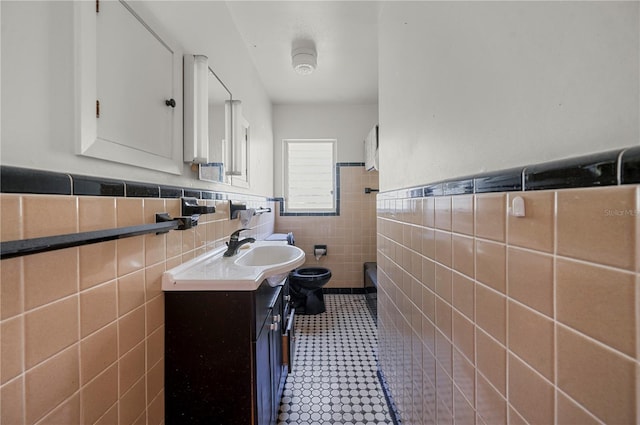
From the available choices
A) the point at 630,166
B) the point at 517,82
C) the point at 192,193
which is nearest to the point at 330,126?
the point at 192,193

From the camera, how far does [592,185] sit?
0.37 meters

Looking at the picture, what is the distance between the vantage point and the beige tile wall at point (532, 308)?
1.13ft

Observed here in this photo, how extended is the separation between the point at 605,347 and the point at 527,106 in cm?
44

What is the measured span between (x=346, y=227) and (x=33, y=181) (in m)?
2.82

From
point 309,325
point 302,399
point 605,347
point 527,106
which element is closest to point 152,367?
point 302,399

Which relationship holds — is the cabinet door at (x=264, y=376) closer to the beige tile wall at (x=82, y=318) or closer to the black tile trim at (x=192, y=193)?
the beige tile wall at (x=82, y=318)

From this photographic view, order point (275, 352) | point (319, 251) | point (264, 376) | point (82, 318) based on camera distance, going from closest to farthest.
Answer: point (82, 318), point (264, 376), point (275, 352), point (319, 251)

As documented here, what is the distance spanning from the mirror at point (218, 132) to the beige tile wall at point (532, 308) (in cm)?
106

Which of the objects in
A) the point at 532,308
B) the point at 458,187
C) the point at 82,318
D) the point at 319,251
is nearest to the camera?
the point at 532,308

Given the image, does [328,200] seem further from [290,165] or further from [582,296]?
[582,296]

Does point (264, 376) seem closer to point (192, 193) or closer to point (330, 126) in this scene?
point (192, 193)

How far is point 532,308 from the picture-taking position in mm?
471

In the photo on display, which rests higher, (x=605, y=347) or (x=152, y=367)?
(x=605, y=347)

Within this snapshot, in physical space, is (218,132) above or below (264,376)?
above
